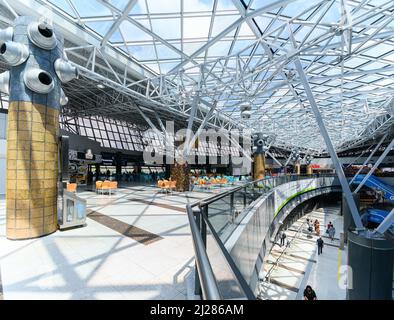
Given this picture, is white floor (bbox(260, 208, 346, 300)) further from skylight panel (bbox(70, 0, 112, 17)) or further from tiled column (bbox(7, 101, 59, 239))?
skylight panel (bbox(70, 0, 112, 17))

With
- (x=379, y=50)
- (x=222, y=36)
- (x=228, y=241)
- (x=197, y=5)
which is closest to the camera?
(x=228, y=241)

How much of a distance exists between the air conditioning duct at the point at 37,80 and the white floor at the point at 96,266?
13.6ft

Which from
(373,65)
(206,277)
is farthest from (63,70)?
(373,65)

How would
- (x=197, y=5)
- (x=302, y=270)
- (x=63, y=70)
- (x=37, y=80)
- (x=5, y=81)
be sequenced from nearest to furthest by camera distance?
(x=37, y=80) < (x=5, y=81) < (x=63, y=70) < (x=197, y=5) < (x=302, y=270)

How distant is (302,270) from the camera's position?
14.9 meters

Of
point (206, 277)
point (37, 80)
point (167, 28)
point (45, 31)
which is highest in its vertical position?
point (167, 28)

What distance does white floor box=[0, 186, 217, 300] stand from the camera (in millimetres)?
3664

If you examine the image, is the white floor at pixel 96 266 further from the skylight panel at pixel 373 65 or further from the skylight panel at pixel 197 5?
the skylight panel at pixel 373 65

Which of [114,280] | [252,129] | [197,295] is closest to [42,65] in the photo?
[114,280]

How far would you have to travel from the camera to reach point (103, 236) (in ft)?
21.0

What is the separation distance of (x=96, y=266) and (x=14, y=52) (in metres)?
5.90

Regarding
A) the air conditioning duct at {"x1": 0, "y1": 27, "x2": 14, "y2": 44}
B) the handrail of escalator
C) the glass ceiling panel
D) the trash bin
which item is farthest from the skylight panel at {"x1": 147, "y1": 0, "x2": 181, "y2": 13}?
the handrail of escalator

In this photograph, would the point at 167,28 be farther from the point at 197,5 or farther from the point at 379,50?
the point at 379,50
